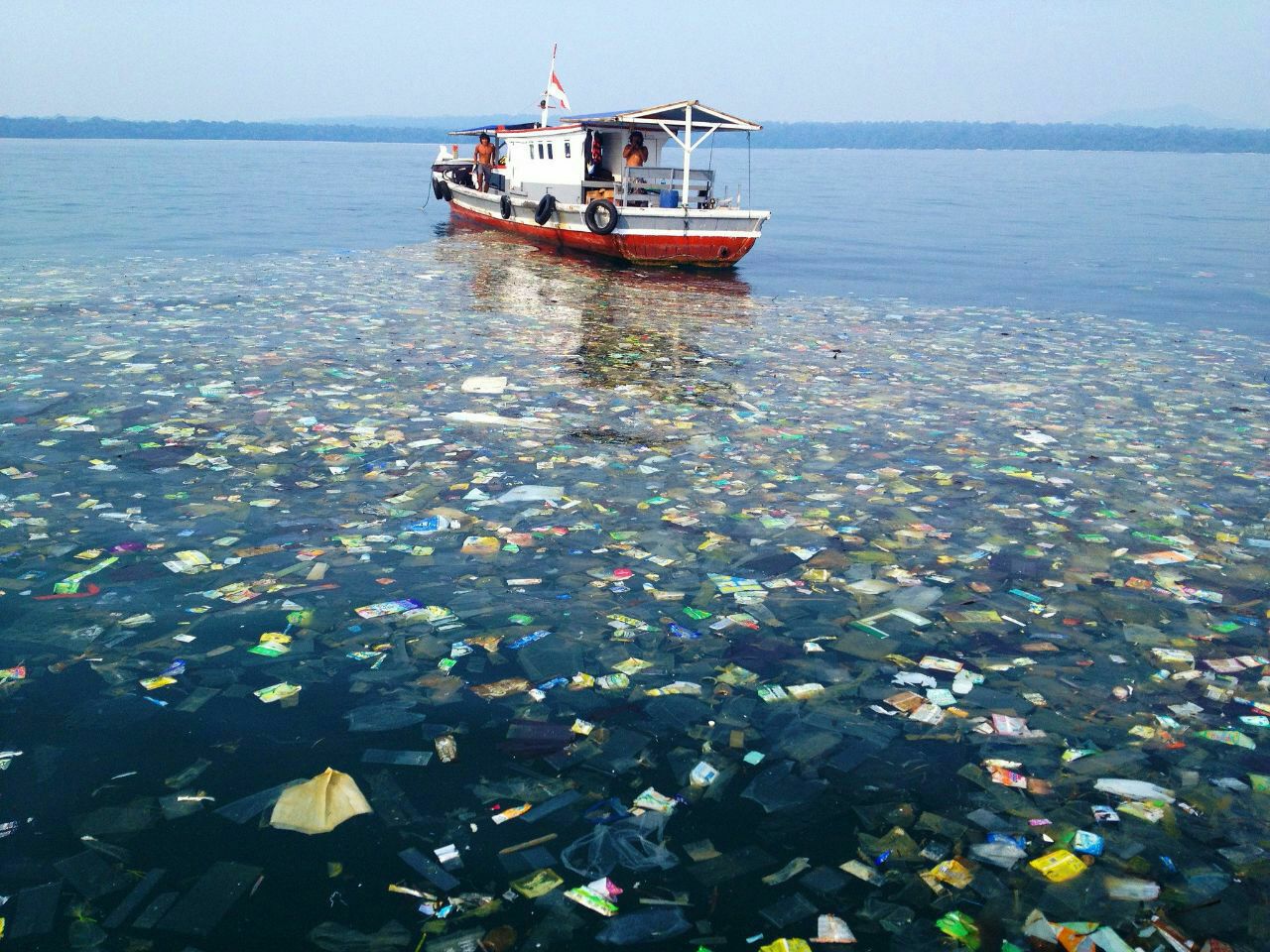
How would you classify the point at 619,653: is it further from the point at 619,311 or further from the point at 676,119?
the point at 676,119

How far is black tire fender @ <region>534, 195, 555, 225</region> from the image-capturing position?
2542cm

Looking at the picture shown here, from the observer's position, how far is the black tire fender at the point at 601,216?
22.5m

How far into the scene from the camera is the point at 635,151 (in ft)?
80.7

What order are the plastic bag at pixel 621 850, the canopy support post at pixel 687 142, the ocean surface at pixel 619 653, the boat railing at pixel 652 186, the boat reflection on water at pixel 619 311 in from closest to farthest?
the ocean surface at pixel 619 653
the plastic bag at pixel 621 850
the boat reflection on water at pixel 619 311
the canopy support post at pixel 687 142
the boat railing at pixel 652 186

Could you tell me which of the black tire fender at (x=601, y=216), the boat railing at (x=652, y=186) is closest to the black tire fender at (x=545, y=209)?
the boat railing at (x=652, y=186)

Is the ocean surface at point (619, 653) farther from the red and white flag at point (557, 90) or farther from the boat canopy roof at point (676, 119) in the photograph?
the red and white flag at point (557, 90)

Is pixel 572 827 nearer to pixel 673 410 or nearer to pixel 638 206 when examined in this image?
pixel 673 410

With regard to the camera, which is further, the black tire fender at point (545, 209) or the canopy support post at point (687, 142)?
the black tire fender at point (545, 209)

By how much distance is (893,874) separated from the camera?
3539 millimetres

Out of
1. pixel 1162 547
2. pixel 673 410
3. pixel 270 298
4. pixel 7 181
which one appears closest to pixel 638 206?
pixel 270 298

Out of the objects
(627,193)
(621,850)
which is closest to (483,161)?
(627,193)

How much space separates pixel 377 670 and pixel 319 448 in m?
3.70

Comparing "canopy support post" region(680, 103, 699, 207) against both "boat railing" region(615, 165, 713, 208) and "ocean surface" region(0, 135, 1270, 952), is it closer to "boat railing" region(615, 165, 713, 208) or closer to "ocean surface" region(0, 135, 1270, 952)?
"boat railing" region(615, 165, 713, 208)

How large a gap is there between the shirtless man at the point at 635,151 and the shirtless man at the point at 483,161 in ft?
29.2
